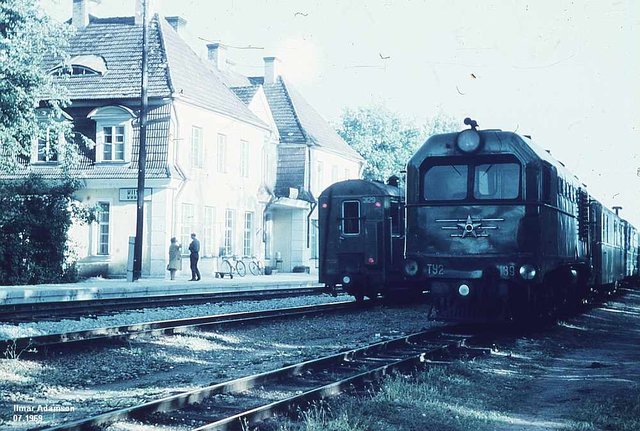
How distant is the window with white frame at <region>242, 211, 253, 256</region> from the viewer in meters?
38.0

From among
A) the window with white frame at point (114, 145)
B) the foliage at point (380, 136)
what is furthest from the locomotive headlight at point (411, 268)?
the foliage at point (380, 136)

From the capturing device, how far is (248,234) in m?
38.4

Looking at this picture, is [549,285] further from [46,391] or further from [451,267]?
[46,391]

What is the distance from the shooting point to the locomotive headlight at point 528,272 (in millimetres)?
13176

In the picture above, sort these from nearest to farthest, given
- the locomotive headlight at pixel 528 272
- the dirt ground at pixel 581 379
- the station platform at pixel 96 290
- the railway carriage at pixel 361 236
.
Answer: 1. the dirt ground at pixel 581 379
2. the locomotive headlight at pixel 528 272
3. the railway carriage at pixel 361 236
4. the station platform at pixel 96 290

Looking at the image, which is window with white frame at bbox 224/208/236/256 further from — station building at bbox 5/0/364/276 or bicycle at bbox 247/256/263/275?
bicycle at bbox 247/256/263/275

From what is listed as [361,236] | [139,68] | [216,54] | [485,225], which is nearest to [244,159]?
[139,68]

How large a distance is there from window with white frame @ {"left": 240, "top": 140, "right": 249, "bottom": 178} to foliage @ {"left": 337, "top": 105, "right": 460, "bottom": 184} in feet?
103

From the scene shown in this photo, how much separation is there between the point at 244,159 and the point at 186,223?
659cm

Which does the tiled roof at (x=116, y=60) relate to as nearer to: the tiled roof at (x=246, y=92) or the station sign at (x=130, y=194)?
the station sign at (x=130, y=194)

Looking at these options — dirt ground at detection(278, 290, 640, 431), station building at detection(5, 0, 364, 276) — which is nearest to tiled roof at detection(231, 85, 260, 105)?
station building at detection(5, 0, 364, 276)

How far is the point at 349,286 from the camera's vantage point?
2041cm

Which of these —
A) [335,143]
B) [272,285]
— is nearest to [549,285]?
[272,285]

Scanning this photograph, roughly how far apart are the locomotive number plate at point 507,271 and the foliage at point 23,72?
1754 cm
